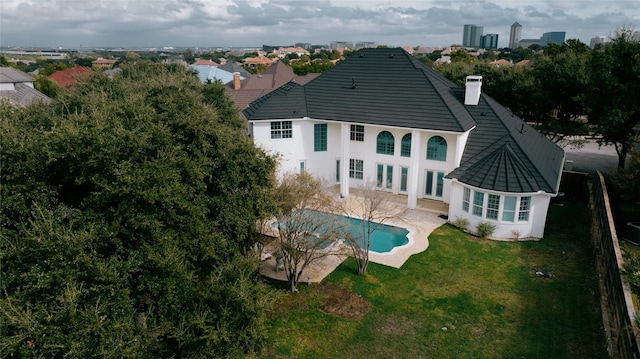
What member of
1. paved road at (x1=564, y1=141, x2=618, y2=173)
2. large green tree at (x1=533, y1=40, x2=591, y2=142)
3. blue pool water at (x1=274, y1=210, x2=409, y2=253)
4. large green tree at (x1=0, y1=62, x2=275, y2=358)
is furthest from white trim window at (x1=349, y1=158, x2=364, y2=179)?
paved road at (x1=564, y1=141, x2=618, y2=173)

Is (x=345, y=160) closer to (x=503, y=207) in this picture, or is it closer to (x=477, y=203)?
(x=477, y=203)

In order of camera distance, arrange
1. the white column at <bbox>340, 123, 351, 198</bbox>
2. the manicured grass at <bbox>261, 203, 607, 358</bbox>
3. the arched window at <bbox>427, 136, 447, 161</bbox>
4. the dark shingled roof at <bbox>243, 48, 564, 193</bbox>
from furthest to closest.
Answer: the white column at <bbox>340, 123, 351, 198</bbox> < the arched window at <bbox>427, 136, 447, 161</bbox> < the dark shingled roof at <bbox>243, 48, 564, 193</bbox> < the manicured grass at <bbox>261, 203, 607, 358</bbox>

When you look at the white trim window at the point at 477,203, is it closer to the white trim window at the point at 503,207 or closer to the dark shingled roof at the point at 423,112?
the white trim window at the point at 503,207

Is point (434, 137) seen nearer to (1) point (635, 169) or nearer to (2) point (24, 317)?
(1) point (635, 169)

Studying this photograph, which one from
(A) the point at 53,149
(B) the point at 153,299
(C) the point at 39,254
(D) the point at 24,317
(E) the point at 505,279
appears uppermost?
(A) the point at 53,149

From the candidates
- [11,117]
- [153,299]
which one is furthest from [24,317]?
[11,117]

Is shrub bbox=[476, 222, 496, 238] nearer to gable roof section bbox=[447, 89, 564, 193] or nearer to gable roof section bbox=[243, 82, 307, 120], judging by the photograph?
gable roof section bbox=[447, 89, 564, 193]

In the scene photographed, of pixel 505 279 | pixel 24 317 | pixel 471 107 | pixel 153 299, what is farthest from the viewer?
pixel 471 107

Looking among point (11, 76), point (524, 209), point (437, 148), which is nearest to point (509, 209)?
point (524, 209)
